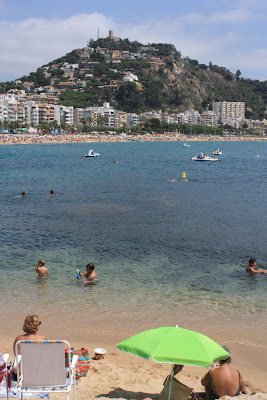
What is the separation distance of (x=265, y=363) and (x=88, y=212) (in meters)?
16.0

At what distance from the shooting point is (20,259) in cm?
1419

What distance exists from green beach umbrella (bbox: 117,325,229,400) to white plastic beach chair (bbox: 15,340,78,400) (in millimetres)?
893

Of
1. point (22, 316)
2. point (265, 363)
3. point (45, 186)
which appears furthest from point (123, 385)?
point (45, 186)

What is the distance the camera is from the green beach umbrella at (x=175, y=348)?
5.38 meters

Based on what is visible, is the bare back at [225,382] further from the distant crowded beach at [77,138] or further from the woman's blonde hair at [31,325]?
the distant crowded beach at [77,138]

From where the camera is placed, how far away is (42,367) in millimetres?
5238

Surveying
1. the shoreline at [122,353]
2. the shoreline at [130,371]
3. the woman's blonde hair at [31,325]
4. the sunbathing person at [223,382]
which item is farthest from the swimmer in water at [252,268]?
the woman's blonde hair at [31,325]

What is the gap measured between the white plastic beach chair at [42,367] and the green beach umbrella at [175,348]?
89 cm

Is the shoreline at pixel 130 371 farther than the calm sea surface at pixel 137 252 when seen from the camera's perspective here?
No

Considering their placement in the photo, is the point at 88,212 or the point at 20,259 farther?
the point at 88,212

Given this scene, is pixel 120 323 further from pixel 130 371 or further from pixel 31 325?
pixel 31 325

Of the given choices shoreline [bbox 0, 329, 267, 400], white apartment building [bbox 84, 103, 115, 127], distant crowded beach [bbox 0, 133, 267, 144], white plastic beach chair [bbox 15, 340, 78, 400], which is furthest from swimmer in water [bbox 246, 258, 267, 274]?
white apartment building [bbox 84, 103, 115, 127]

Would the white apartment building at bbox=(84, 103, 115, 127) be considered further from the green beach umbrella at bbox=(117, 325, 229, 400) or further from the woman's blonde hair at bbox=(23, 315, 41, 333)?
the green beach umbrella at bbox=(117, 325, 229, 400)

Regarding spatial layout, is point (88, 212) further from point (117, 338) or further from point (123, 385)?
point (123, 385)
